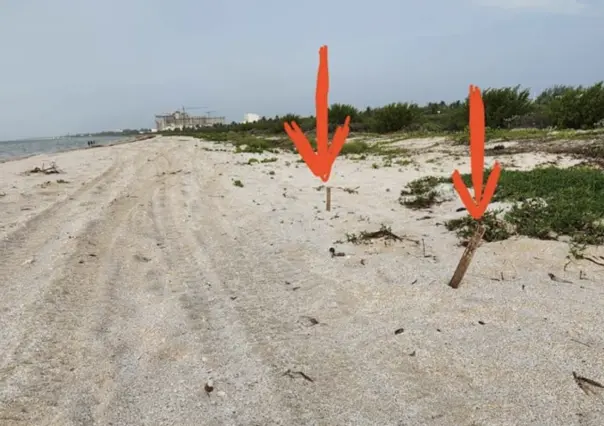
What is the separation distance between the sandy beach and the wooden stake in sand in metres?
0.08

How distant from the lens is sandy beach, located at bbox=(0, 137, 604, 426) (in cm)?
175

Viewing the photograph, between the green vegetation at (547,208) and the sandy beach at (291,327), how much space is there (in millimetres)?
258

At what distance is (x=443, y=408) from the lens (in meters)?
1.70

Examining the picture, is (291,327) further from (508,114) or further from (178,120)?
(178,120)

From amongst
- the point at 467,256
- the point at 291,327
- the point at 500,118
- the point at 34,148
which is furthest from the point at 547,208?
the point at 34,148

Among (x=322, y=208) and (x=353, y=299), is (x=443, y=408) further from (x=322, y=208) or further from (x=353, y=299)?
(x=322, y=208)

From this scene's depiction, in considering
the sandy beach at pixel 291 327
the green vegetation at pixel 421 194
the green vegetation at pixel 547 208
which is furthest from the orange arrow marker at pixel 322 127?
the green vegetation at pixel 421 194

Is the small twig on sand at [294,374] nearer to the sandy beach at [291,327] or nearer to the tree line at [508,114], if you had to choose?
the sandy beach at [291,327]

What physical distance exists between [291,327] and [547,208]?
321 cm

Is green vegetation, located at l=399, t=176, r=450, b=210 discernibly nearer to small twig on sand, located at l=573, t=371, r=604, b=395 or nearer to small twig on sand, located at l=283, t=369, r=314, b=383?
small twig on sand, located at l=573, t=371, r=604, b=395

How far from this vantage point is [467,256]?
2680 millimetres

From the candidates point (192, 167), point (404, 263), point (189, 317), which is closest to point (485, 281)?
point (404, 263)

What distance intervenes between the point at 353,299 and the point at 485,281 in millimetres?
956

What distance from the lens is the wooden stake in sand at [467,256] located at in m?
2.62
